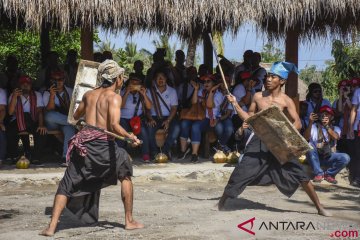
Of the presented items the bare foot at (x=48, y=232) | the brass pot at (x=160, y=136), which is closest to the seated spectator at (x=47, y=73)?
the brass pot at (x=160, y=136)

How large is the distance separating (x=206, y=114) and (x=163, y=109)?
26.8 inches

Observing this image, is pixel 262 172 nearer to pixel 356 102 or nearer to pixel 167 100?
pixel 356 102

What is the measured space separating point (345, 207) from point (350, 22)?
183 inches

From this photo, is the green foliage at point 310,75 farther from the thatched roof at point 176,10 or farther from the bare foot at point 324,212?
the bare foot at point 324,212

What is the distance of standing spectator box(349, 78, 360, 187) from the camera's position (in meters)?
10.0

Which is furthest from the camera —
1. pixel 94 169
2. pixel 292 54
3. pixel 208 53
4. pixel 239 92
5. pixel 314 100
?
pixel 208 53

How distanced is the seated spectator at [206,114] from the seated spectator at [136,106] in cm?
65

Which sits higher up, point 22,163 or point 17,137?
point 17,137

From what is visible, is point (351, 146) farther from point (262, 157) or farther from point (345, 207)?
point (262, 157)

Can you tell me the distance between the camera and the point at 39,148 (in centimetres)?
1090

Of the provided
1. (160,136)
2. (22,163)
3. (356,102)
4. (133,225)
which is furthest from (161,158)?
(133,225)

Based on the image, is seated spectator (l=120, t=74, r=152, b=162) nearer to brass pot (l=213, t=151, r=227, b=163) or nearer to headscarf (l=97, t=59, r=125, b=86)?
brass pot (l=213, t=151, r=227, b=163)

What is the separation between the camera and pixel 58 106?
10.8 metres

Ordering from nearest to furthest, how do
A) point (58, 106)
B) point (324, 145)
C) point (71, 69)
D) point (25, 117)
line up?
1. point (324, 145)
2. point (25, 117)
3. point (58, 106)
4. point (71, 69)
